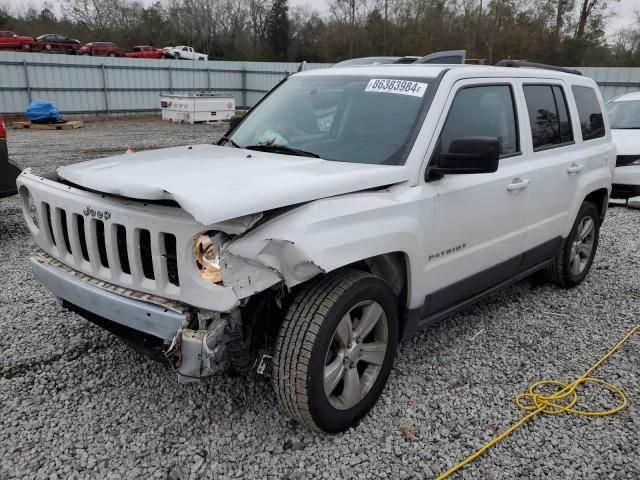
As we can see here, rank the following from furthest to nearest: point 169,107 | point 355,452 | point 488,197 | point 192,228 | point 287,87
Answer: point 169,107 < point 287,87 < point 488,197 < point 355,452 < point 192,228

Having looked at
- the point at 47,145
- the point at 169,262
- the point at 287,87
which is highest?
the point at 287,87

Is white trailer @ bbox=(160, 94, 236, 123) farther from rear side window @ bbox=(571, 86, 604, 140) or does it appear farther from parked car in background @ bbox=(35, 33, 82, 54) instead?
rear side window @ bbox=(571, 86, 604, 140)

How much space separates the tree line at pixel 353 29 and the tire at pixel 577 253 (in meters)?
27.0

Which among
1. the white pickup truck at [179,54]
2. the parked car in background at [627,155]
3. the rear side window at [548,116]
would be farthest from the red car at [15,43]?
the rear side window at [548,116]

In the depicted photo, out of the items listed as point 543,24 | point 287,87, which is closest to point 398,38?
point 543,24

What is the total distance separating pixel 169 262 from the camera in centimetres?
254

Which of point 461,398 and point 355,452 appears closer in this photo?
point 355,452

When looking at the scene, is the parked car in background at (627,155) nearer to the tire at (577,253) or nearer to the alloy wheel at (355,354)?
the tire at (577,253)

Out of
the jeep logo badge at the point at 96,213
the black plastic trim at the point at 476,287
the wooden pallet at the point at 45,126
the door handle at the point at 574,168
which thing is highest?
the jeep logo badge at the point at 96,213

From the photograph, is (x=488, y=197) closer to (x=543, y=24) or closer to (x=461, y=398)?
(x=461, y=398)

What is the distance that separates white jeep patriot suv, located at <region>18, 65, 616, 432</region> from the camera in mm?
2363

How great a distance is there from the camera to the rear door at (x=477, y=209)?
10.3ft

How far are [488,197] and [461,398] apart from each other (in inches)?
50.2

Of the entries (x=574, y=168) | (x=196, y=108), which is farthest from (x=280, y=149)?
(x=196, y=108)
